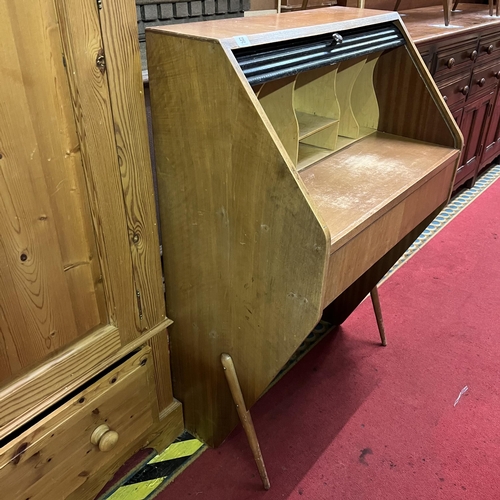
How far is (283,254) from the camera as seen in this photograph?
3.50 ft

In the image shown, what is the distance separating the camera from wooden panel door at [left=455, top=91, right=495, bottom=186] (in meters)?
2.97

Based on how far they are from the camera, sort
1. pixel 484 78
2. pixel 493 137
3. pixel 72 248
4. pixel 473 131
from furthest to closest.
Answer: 1. pixel 493 137
2. pixel 473 131
3. pixel 484 78
4. pixel 72 248

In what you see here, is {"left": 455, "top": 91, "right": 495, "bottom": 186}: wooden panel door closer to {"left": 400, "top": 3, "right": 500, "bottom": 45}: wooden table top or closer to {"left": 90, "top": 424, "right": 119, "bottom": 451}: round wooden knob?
{"left": 400, "top": 3, "right": 500, "bottom": 45}: wooden table top

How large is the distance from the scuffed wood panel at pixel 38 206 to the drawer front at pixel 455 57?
2.02 meters

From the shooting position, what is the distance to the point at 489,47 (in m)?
2.84

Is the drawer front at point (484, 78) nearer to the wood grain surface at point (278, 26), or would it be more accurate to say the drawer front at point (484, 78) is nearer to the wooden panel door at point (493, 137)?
the wooden panel door at point (493, 137)

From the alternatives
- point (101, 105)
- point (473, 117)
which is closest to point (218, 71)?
point (101, 105)

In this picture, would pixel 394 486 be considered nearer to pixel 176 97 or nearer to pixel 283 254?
pixel 283 254

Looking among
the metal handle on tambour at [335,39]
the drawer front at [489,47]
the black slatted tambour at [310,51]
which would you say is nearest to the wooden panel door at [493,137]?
the drawer front at [489,47]

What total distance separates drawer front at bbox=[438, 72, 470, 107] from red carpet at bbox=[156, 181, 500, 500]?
1.00 meters

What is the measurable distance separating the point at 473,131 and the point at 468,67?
1.80ft

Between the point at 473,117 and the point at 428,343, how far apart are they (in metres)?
1.68

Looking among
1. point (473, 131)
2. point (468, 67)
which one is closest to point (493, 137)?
point (473, 131)

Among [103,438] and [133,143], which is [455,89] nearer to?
[133,143]
